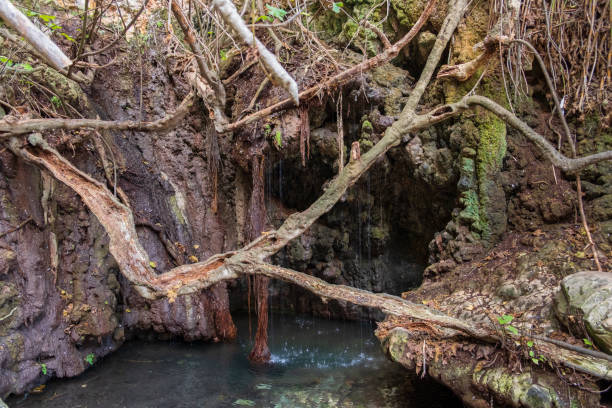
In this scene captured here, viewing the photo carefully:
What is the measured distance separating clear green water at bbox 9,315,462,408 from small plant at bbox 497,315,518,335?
4.28 ft

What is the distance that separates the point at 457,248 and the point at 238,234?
157 inches

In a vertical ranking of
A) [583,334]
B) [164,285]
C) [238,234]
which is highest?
[238,234]

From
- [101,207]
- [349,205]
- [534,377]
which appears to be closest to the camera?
[534,377]

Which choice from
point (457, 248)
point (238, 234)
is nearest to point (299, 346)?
point (238, 234)

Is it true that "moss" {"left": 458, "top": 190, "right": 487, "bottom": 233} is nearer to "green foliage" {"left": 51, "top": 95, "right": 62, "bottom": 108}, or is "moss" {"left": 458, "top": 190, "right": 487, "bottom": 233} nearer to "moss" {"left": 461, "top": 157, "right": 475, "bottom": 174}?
"moss" {"left": 461, "top": 157, "right": 475, "bottom": 174}

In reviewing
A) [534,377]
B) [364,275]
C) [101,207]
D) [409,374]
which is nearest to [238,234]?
[364,275]

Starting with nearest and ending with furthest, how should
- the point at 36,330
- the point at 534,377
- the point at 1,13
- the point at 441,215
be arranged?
the point at 1,13 → the point at 534,377 → the point at 36,330 → the point at 441,215

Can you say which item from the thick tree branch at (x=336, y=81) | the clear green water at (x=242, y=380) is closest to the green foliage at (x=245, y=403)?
the clear green water at (x=242, y=380)

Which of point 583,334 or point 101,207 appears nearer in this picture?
point 583,334

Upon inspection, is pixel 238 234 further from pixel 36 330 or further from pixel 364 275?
pixel 36 330

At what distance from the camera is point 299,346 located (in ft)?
21.0

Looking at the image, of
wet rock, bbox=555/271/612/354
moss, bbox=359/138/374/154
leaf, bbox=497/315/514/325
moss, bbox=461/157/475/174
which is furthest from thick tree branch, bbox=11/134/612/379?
moss, bbox=359/138/374/154

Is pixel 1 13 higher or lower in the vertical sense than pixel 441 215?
higher

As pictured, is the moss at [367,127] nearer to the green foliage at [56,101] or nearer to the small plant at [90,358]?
the green foliage at [56,101]
